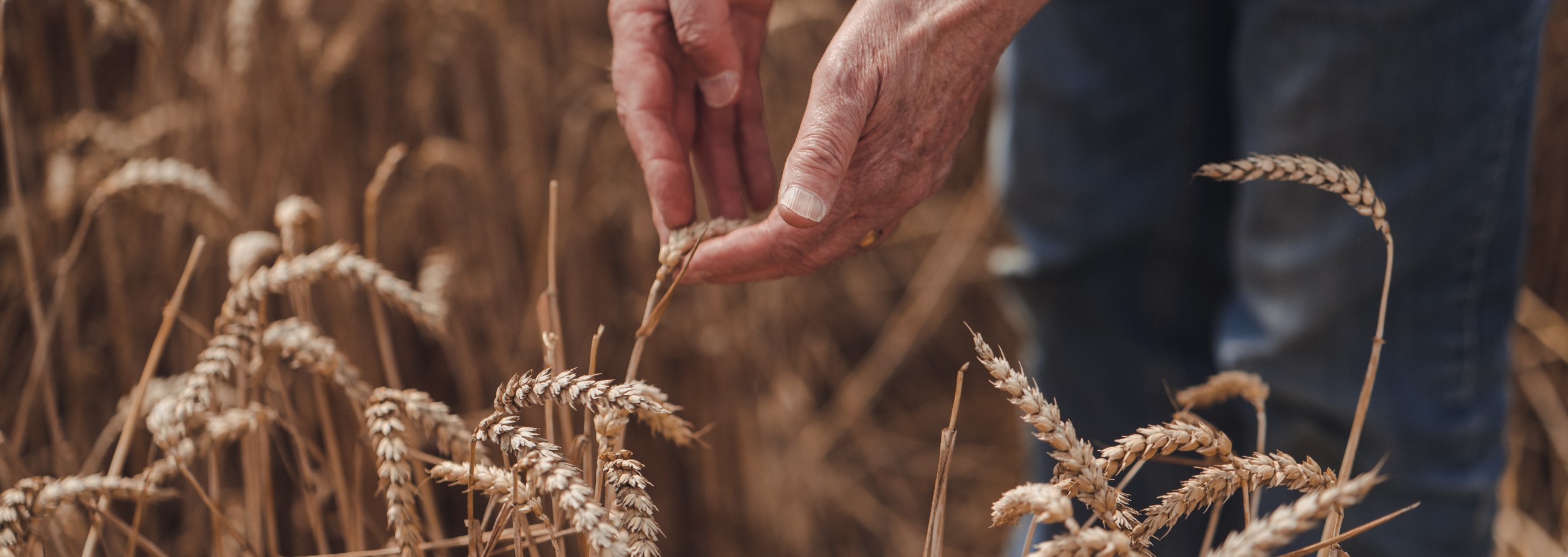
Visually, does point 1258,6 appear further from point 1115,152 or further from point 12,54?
point 12,54

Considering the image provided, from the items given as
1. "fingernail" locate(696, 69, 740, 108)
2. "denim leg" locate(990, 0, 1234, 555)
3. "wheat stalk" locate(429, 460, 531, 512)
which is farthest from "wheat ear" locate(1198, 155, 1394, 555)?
"denim leg" locate(990, 0, 1234, 555)

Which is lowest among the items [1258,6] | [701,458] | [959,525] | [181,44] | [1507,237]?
[959,525]

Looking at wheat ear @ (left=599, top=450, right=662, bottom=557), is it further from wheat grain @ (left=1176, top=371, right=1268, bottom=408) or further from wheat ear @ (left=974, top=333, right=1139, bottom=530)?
wheat grain @ (left=1176, top=371, right=1268, bottom=408)

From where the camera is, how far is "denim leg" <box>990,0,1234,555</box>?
3.34 feet

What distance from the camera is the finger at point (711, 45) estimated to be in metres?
0.58

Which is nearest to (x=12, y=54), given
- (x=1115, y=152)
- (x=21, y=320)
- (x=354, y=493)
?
(x=21, y=320)

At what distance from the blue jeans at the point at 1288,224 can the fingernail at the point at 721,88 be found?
52 centimetres

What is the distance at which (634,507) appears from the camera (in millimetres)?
416

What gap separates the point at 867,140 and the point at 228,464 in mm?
1149

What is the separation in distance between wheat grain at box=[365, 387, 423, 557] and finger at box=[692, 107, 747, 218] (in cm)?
27

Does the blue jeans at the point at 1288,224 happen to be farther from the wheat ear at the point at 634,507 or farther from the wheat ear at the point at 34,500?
the wheat ear at the point at 34,500

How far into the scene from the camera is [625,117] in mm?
604

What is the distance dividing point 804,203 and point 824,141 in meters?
0.04

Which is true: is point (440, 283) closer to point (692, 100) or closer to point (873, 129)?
point (692, 100)
